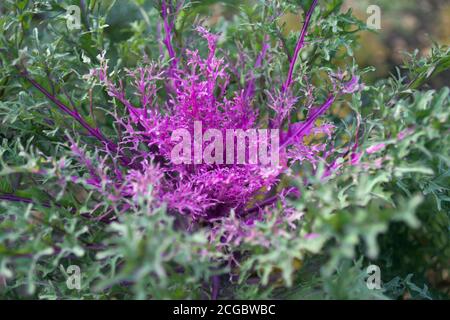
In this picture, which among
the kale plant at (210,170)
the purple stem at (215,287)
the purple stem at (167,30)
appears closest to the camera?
the kale plant at (210,170)

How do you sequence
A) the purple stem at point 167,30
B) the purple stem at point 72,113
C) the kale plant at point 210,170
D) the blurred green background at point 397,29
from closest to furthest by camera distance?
the kale plant at point 210,170, the purple stem at point 72,113, the purple stem at point 167,30, the blurred green background at point 397,29

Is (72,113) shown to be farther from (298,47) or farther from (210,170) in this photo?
(298,47)

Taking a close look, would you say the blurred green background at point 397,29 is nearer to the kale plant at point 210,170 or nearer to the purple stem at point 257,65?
the purple stem at point 257,65

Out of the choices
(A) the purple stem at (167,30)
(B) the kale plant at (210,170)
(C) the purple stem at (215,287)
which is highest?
(A) the purple stem at (167,30)

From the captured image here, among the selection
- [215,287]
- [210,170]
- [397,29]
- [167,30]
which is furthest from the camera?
[397,29]

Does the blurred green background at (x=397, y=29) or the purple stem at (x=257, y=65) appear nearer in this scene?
the purple stem at (x=257, y=65)

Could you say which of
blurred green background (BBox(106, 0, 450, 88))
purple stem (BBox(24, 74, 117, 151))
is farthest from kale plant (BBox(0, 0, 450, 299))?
blurred green background (BBox(106, 0, 450, 88))

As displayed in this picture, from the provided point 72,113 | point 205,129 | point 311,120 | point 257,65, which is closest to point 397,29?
point 257,65

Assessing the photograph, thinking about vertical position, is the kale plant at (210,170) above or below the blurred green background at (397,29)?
below

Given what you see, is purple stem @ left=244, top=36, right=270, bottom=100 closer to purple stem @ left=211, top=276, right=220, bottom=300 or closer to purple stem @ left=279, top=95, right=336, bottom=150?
purple stem @ left=279, top=95, right=336, bottom=150

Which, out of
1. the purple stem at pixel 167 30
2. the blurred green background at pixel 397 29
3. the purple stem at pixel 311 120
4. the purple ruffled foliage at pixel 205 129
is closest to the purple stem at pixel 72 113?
the purple ruffled foliage at pixel 205 129

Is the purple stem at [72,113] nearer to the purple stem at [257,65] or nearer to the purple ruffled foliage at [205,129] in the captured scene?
the purple ruffled foliage at [205,129]

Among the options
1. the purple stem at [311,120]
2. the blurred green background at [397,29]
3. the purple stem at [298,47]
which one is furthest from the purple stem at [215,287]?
the blurred green background at [397,29]
